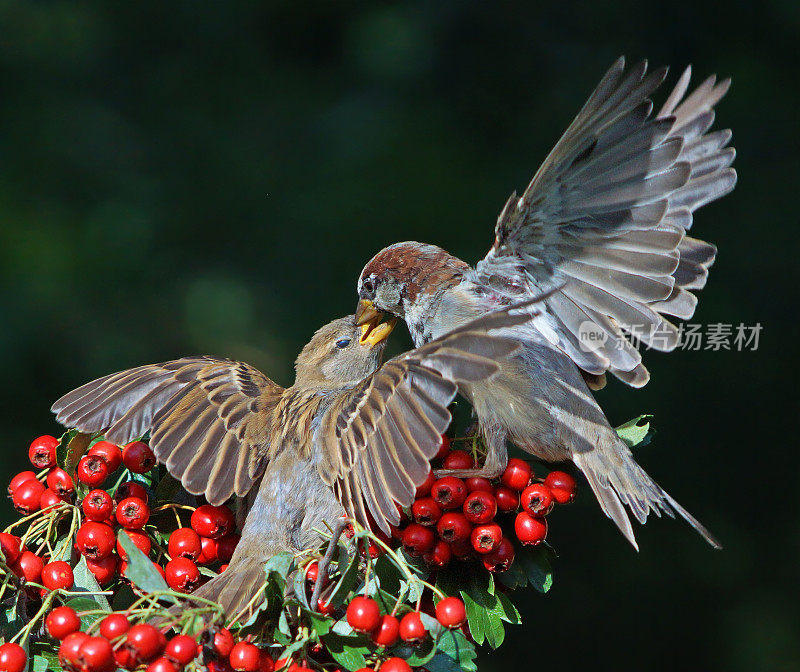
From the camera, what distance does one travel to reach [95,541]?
61.2 inches

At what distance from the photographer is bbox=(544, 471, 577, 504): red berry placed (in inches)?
65.3

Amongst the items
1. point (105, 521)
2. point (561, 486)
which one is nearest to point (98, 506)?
point (105, 521)

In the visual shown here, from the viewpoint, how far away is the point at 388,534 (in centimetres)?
149

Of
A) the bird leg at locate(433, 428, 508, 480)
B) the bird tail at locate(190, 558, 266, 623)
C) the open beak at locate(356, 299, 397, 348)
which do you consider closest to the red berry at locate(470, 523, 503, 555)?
the bird leg at locate(433, 428, 508, 480)

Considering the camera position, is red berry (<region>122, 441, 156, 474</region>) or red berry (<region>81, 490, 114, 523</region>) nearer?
red berry (<region>81, 490, 114, 523</region>)

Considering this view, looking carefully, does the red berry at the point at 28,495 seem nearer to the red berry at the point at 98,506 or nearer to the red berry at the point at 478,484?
the red berry at the point at 98,506

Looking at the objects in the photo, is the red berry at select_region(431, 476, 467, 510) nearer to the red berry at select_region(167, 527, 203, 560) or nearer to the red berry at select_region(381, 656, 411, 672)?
the red berry at select_region(381, 656, 411, 672)

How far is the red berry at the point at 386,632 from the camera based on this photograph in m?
1.37

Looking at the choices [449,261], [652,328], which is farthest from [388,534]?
[449,261]

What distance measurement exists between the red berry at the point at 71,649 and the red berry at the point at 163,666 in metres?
0.11

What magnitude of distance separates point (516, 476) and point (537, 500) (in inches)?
2.8

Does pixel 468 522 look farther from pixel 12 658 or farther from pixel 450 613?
pixel 12 658

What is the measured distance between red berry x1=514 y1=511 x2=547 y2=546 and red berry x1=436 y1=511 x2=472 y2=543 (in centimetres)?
10

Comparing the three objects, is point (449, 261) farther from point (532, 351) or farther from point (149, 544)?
point (149, 544)
